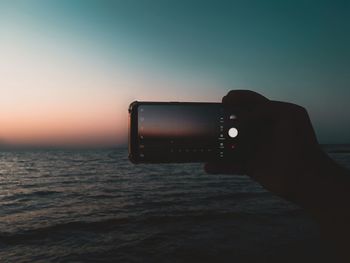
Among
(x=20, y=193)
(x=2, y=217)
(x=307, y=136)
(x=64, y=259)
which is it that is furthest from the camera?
(x=20, y=193)

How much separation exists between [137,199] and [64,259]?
10.6 m

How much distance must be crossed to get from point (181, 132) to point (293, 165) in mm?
1103

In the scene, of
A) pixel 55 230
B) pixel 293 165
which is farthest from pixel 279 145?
pixel 55 230

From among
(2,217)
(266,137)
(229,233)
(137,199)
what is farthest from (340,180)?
(137,199)

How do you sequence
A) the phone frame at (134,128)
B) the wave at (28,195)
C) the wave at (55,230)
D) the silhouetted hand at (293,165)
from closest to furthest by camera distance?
the silhouetted hand at (293,165) → the phone frame at (134,128) → the wave at (55,230) → the wave at (28,195)

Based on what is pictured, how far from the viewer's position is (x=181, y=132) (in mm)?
2775

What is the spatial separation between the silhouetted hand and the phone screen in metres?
0.22

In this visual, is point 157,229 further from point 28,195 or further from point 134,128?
point 28,195

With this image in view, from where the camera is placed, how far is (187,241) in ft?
36.4

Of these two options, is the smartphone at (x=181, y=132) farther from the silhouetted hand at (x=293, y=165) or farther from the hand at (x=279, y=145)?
the hand at (x=279, y=145)

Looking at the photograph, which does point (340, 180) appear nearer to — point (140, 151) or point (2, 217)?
point (140, 151)

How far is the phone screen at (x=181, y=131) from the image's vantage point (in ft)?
8.79

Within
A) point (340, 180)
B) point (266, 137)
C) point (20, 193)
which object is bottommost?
point (20, 193)

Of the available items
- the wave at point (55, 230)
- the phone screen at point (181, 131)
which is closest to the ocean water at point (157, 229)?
the wave at point (55, 230)
